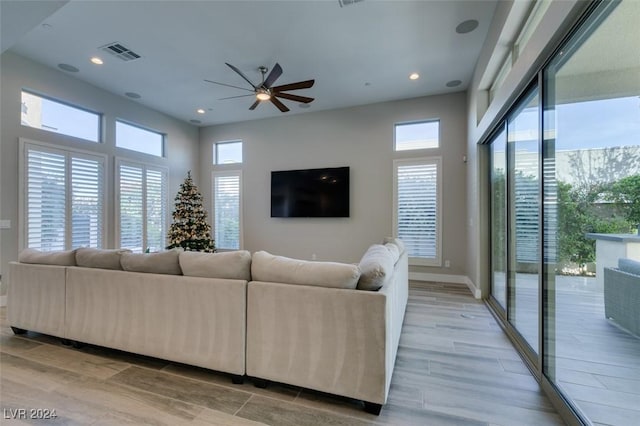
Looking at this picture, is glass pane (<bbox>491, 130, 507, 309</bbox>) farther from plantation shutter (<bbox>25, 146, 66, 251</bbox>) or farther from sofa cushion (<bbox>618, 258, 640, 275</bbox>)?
plantation shutter (<bbox>25, 146, 66, 251</bbox>)

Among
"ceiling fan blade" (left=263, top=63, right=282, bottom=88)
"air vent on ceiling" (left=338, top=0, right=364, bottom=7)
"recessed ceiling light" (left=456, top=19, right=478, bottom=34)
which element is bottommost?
"ceiling fan blade" (left=263, top=63, right=282, bottom=88)

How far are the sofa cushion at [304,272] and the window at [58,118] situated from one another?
4696mm

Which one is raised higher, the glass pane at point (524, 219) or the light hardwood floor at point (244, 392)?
the glass pane at point (524, 219)

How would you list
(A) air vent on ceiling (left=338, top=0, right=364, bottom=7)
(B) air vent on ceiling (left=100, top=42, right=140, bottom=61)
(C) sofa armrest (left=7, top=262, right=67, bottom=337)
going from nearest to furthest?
(C) sofa armrest (left=7, top=262, right=67, bottom=337) → (A) air vent on ceiling (left=338, top=0, right=364, bottom=7) → (B) air vent on ceiling (left=100, top=42, right=140, bottom=61)

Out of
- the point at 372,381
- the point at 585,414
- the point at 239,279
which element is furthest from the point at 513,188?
the point at 239,279

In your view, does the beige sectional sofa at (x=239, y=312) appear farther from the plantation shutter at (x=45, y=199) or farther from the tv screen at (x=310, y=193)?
the tv screen at (x=310, y=193)

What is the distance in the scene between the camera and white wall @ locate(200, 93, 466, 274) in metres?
5.18

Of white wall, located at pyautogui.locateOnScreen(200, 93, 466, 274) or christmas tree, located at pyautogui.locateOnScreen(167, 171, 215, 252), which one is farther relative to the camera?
christmas tree, located at pyautogui.locateOnScreen(167, 171, 215, 252)

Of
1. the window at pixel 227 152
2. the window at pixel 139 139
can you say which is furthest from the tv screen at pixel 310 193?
the window at pixel 139 139

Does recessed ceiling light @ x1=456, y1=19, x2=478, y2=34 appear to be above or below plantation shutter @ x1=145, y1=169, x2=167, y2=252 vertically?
above

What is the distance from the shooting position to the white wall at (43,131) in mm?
3867

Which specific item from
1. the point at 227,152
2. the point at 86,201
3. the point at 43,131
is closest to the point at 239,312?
the point at 86,201

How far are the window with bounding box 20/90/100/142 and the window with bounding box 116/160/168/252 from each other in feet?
2.30

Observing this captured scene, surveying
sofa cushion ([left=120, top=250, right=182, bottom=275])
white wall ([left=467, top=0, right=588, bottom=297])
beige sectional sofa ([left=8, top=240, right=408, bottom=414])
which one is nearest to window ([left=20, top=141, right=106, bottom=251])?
beige sectional sofa ([left=8, top=240, right=408, bottom=414])
